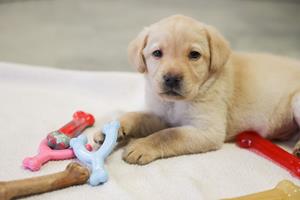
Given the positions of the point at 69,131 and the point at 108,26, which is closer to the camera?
the point at 69,131

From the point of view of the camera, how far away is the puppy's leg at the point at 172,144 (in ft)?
6.64

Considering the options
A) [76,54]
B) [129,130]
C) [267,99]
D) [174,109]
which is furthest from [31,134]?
[76,54]

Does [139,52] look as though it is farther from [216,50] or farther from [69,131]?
[69,131]

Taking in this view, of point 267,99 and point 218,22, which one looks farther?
point 218,22

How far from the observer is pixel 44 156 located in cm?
198

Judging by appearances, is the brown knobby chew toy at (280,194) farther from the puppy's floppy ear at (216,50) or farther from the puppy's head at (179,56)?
the puppy's floppy ear at (216,50)

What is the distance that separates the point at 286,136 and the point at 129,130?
31.4 inches

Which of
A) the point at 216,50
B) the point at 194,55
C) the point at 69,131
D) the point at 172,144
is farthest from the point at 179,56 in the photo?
the point at 69,131

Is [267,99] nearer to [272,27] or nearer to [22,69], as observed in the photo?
[22,69]

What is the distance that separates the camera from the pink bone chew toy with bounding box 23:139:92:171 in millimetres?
1931

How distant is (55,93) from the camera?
2.83 m

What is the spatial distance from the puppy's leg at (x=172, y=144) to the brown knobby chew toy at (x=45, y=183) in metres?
0.28

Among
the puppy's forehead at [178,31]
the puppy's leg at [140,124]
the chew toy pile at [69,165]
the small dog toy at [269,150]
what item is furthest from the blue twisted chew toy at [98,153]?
the small dog toy at [269,150]

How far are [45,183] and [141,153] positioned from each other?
46 cm
